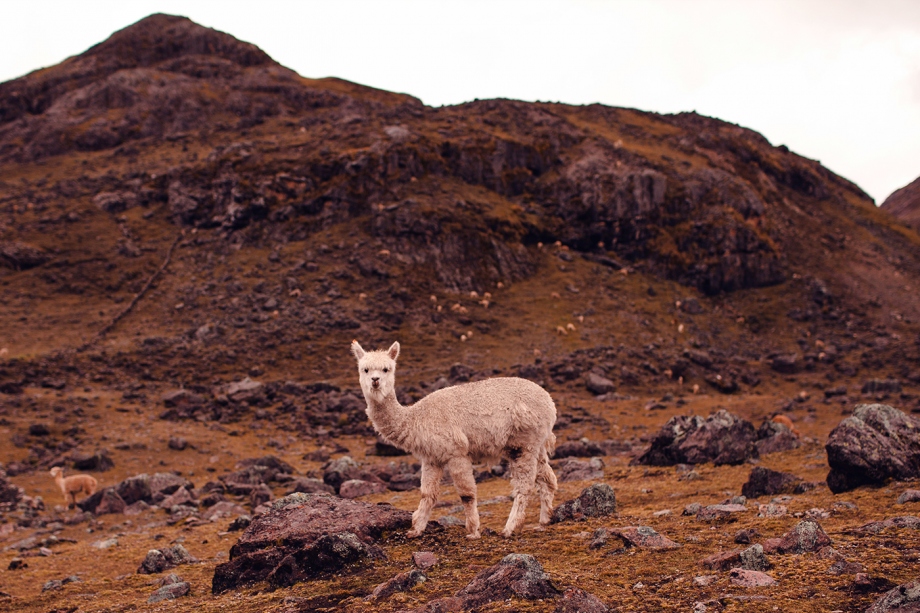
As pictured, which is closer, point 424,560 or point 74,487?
point 424,560

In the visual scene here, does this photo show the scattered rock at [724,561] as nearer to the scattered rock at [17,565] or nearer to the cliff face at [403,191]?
the scattered rock at [17,565]

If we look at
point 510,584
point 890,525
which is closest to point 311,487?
point 510,584

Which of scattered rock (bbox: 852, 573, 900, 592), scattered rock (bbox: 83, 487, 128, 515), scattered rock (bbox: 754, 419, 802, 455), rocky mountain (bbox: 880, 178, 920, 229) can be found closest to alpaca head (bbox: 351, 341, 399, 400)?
scattered rock (bbox: 852, 573, 900, 592)

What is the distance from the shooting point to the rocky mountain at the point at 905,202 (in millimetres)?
166875

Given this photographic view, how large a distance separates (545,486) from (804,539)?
5642 millimetres

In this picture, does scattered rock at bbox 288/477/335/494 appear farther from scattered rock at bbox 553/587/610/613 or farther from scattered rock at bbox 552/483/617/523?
scattered rock at bbox 553/587/610/613

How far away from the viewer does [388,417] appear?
13.2 metres

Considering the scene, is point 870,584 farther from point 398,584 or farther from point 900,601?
point 398,584

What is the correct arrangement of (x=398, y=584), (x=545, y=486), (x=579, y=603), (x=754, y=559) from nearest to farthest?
(x=579, y=603) → (x=754, y=559) → (x=398, y=584) → (x=545, y=486)

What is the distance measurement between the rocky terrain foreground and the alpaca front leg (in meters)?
0.31

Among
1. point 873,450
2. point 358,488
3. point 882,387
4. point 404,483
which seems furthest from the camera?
point 882,387

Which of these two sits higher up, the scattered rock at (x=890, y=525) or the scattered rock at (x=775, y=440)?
the scattered rock at (x=890, y=525)

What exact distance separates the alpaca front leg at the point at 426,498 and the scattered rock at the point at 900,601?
305 inches

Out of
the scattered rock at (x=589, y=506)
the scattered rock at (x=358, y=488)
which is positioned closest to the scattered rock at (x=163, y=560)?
the scattered rock at (x=358, y=488)
